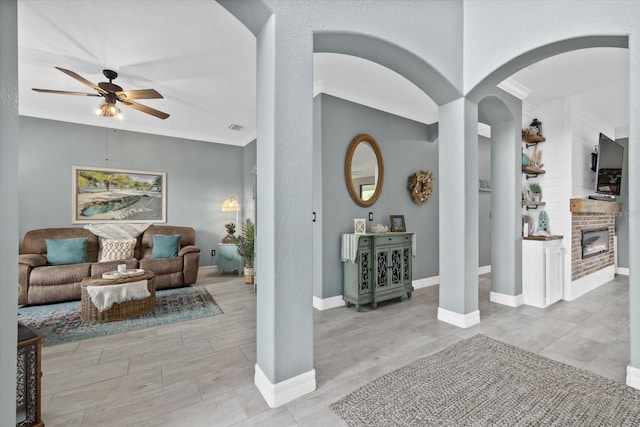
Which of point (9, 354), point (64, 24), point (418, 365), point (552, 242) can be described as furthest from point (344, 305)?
point (64, 24)

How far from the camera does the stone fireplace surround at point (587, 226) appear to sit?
3.81 m

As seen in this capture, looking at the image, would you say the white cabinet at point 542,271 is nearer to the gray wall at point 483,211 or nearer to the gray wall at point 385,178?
the gray wall at point 385,178

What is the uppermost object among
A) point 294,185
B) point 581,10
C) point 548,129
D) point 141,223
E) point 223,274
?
point 581,10

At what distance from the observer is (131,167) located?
5.22 metres

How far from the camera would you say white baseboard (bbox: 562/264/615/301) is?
379cm

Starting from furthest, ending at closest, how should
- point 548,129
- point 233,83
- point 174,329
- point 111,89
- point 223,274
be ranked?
point 223,274 < point 548,129 < point 233,83 < point 111,89 < point 174,329

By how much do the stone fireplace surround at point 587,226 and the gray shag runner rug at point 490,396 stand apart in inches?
96.7

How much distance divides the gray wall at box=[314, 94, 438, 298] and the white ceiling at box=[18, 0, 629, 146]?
22cm

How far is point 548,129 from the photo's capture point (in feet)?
13.4

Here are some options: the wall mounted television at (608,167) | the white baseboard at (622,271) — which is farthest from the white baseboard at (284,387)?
the white baseboard at (622,271)

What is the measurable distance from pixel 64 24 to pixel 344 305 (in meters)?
3.92

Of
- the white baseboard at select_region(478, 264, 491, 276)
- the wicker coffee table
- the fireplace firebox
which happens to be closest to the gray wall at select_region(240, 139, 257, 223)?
the wicker coffee table

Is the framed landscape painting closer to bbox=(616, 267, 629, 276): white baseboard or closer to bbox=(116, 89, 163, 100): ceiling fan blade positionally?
bbox=(116, 89, 163, 100): ceiling fan blade

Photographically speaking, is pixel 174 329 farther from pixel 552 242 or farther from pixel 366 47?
pixel 552 242
